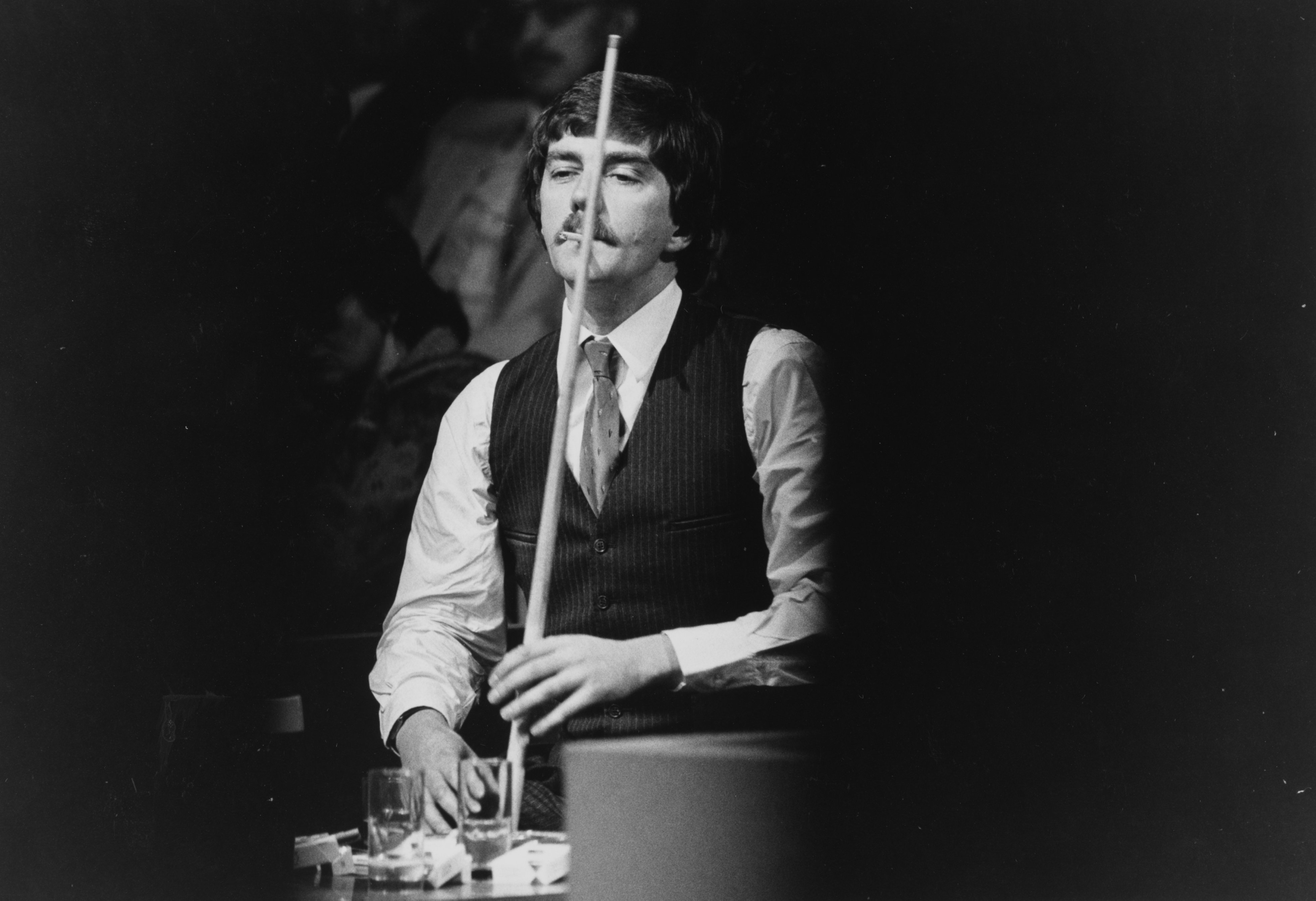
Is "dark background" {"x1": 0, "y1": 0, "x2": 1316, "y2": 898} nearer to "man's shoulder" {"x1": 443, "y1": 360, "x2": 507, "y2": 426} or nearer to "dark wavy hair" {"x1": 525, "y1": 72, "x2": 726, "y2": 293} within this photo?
"dark wavy hair" {"x1": 525, "y1": 72, "x2": 726, "y2": 293}

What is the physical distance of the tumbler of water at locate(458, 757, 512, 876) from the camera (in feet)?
6.07

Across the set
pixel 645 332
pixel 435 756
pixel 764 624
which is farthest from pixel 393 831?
pixel 645 332

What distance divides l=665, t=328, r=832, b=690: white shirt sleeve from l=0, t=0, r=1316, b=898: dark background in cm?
15

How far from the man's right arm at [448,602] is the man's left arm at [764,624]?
0.53 feet

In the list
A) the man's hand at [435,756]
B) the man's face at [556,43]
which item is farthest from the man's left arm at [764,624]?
the man's face at [556,43]

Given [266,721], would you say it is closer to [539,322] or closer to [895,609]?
[539,322]

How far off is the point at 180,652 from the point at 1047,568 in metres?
1.86

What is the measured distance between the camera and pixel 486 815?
6.16 feet

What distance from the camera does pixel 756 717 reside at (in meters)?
2.21

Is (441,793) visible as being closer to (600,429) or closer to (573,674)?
(573,674)

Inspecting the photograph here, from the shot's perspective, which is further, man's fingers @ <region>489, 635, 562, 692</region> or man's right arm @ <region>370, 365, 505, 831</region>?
man's right arm @ <region>370, 365, 505, 831</region>

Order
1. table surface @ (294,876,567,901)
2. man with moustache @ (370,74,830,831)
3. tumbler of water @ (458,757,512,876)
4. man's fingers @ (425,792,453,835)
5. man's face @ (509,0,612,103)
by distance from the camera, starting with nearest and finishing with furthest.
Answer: table surface @ (294,876,567,901) → tumbler of water @ (458,757,512,876) → man's fingers @ (425,792,453,835) → man with moustache @ (370,74,830,831) → man's face @ (509,0,612,103)

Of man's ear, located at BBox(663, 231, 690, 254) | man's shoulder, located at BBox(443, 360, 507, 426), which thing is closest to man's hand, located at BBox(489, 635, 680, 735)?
man's shoulder, located at BBox(443, 360, 507, 426)

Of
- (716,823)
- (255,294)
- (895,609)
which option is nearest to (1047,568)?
(895,609)
